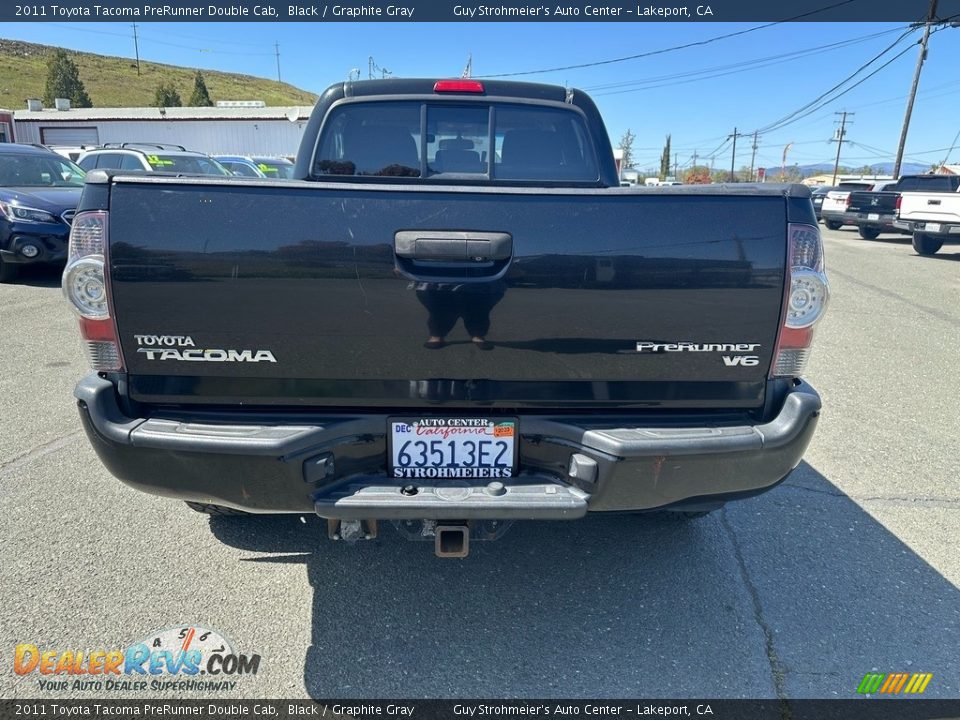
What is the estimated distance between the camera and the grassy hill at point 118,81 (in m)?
84.9

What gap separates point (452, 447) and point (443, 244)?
695mm

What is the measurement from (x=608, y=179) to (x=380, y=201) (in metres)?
2.05

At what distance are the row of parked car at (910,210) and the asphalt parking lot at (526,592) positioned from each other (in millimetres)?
9138

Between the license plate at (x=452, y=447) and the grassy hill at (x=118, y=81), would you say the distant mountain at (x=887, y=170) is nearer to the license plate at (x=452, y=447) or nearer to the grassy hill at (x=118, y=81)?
the license plate at (x=452, y=447)

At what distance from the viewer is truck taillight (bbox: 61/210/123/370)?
1.89m

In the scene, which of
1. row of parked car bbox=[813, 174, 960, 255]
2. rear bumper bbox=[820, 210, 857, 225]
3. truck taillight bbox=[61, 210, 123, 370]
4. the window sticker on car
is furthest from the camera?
rear bumper bbox=[820, 210, 857, 225]

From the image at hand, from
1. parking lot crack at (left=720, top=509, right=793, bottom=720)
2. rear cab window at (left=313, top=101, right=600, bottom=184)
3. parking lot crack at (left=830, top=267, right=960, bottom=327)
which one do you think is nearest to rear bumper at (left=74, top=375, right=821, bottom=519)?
parking lot crack at (left=720, top=509, right=793, bottom=720)

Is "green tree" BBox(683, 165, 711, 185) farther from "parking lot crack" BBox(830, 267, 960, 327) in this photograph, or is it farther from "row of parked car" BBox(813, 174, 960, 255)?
"row of parked car" BBox(813, 174, 960, 255)

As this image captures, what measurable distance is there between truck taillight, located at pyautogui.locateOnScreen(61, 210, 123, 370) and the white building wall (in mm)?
43476

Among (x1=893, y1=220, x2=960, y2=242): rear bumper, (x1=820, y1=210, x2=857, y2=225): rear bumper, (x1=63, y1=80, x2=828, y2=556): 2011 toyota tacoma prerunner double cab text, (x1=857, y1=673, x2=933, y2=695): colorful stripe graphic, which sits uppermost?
(x1=63, y1=80, x2=828, y2=556): 2011 toyota tacoma prerunner double cab text

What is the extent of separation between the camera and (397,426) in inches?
81.2

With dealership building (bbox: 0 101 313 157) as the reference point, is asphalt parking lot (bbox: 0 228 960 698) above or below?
below
